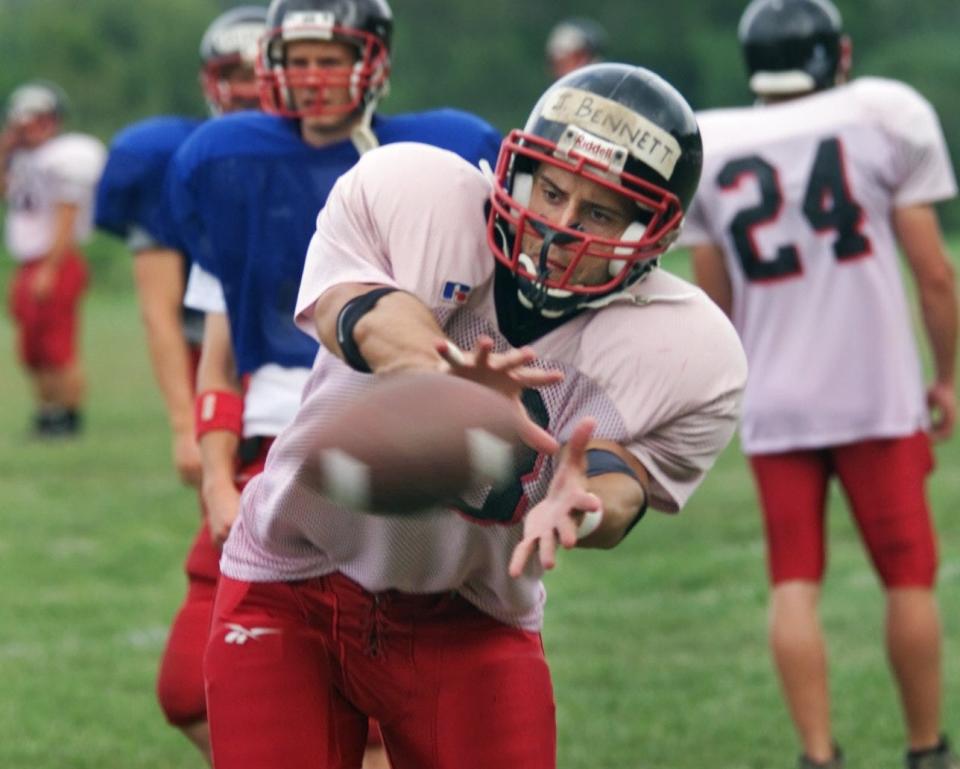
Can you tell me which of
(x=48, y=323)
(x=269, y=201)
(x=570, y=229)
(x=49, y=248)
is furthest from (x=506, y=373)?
(x=49, y=248)

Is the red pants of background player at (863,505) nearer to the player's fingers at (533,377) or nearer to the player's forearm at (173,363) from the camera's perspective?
the player's forearm at (173,363)

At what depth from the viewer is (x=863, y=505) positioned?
5.12 metres

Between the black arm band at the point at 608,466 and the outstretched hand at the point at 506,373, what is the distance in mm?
175

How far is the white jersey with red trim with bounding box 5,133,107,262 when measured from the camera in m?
12.3

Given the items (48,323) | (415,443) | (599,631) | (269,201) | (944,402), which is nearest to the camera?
(415,443)

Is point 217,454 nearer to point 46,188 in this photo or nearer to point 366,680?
point 366,680

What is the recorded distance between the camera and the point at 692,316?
10.1 ft

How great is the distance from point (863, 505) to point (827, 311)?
1.61ft

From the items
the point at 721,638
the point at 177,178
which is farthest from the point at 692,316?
the point at 721,638

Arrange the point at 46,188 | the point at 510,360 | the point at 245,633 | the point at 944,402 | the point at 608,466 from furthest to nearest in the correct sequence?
the point at 46,188 → the point at 944,402 → the point at 245,633 → the point at 608,466 → the point at 510,360

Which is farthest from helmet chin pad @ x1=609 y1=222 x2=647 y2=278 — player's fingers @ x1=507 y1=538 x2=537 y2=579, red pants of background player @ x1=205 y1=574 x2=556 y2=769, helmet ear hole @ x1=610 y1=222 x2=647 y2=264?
red pants of background player @ x1=205 y1=574 x2=556 y2=769

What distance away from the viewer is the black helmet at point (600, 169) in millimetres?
2969

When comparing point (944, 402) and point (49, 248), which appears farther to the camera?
point (49, 248)

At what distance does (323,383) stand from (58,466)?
309 inches
